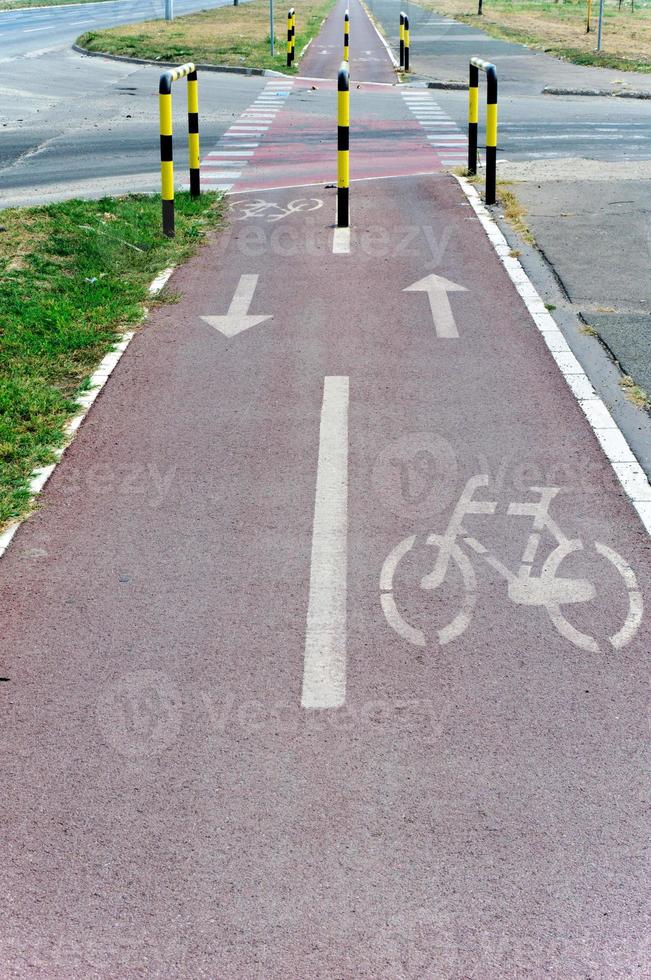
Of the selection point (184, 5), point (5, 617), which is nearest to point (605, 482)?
point (5, 617)

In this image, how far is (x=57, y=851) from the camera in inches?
140

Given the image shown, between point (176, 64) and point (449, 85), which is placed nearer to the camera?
point (449, 85)

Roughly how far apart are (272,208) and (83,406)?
6.21 m

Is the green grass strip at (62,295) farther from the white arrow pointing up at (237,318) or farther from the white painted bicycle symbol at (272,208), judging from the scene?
the white arrow pointing up at (237,318)

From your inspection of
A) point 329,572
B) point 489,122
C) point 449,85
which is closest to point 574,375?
point 329,572

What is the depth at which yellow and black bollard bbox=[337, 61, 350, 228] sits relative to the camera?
1121 centimetres

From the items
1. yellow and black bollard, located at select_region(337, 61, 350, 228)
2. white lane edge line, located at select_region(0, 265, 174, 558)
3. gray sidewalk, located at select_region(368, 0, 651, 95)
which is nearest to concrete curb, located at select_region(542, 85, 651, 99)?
gray sidewalk, located at select_region(368, 0, 651, 95)

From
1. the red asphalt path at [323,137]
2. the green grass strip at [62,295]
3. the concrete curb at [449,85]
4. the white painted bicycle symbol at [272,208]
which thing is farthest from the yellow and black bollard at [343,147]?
the concrete curb at [449,85]

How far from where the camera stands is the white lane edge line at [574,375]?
6.06m

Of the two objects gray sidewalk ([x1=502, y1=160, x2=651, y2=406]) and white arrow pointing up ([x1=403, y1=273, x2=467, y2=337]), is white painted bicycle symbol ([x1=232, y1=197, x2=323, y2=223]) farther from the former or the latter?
white arrow pointing up ([x1=403, y1=273, x2=467, y2=337])

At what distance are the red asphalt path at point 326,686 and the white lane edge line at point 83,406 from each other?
0.07m

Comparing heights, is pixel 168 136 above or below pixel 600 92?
above

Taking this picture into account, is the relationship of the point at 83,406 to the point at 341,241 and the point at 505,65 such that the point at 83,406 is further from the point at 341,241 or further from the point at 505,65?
the point at 505,65

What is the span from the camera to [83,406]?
7.14 m
